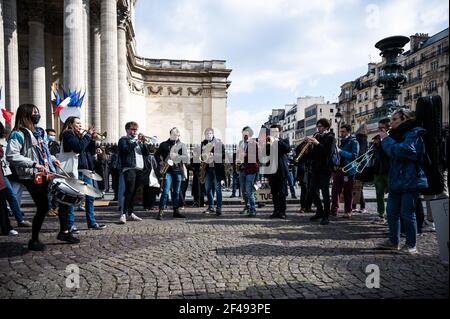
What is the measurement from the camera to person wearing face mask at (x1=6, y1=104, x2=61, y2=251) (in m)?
5.08

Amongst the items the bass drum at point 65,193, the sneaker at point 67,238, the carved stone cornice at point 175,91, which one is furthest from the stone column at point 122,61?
the bass drum at point 65,193

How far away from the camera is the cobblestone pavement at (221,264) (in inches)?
143

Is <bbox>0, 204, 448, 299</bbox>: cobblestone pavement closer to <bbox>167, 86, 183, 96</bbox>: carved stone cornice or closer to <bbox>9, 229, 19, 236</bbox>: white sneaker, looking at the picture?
<bbox>9, 229, 19, 236</bbox>: white sneaker

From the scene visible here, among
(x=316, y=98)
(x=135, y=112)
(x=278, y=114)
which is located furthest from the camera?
(x=278, y=114)

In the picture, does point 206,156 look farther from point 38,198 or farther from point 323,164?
point 38,198

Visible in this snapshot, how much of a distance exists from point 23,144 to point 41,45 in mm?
22125

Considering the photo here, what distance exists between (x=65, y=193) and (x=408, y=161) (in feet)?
17.3

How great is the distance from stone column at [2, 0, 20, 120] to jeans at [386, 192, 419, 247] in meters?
19.8

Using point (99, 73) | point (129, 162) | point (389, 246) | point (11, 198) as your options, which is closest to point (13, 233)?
point (11, 198)

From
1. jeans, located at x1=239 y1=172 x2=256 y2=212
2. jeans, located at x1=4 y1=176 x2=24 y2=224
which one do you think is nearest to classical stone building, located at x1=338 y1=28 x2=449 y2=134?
jeans, located at x1=239 y1=172 x2=256 y2=212

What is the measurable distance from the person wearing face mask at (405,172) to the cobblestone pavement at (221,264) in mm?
483

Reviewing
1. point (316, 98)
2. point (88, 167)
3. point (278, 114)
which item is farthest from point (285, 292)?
point (278, 114)

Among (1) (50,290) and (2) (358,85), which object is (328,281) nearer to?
(1) (50,290)

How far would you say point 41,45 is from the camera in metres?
23.6
